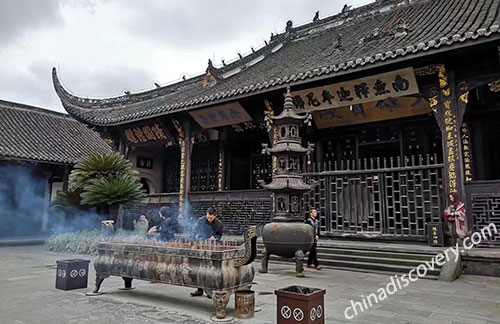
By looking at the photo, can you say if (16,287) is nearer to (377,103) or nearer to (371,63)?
(371,63)

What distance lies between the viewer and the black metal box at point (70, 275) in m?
5.48

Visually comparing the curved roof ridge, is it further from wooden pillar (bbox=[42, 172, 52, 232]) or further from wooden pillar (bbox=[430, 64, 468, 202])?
wooden pillar (bbox=[430, 64, 468, 202])

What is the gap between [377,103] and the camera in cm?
1002

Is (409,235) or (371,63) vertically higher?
(371,63)

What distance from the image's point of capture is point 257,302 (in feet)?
15.5

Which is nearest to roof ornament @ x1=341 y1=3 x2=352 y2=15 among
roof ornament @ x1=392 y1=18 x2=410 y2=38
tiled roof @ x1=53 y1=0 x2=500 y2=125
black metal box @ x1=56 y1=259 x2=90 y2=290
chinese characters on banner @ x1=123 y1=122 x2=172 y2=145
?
tiled roof @ x1=53 y1=0 x2=500 y2=125

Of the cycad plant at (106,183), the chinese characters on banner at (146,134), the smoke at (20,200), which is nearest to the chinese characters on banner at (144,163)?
the chinese characters on banner at (146,134)

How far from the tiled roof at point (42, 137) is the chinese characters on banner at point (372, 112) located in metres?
11.5

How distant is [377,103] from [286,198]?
4641 millimetres

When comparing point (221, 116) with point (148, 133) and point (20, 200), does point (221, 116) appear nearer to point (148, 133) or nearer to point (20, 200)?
point (148, 133)

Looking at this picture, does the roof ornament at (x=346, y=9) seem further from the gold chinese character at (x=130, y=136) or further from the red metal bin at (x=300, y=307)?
the red metal bin at (x=300, y=307)

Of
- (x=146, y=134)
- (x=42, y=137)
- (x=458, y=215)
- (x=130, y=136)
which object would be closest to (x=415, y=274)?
(x=458, y=215)

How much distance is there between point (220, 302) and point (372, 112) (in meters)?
7.96

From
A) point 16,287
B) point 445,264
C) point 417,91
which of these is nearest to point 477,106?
point 417,91
